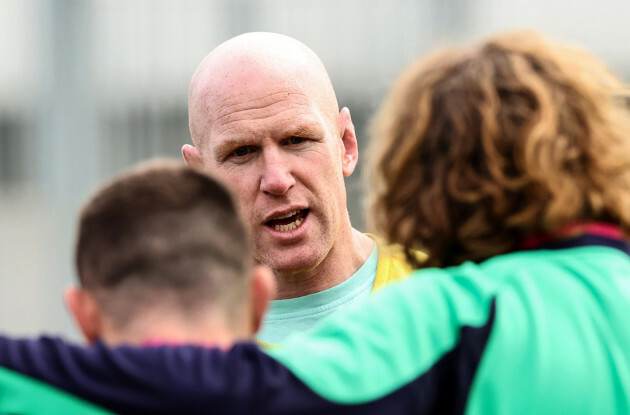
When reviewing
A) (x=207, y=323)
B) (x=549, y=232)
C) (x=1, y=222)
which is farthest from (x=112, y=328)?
(x=1, y=222)

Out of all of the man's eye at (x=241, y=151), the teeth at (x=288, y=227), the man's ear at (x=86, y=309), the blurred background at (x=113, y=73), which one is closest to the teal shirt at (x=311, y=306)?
the teeth at (x=288, y=227)

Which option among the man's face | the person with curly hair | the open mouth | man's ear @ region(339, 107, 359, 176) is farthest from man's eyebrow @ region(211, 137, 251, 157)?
the person with curly hair

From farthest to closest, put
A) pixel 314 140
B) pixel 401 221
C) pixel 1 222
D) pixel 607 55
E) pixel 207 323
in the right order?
pixel 1 222
pixel 607 55
pixel 314 140
pixel 401 221
pixel 207 323

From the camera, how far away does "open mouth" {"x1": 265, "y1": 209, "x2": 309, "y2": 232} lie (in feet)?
8.69

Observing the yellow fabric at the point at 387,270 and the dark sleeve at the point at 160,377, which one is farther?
the yellow fabric at the point at 387,270

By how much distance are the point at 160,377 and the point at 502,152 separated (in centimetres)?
69

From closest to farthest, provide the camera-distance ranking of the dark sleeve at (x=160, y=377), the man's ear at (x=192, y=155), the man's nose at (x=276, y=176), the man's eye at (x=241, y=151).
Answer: the dark sleeve at (x=160, y=377) < the man's nose at (x=276, y=176) < the man's eye at (x=241, y=151) < the man's ear at (x=192, y=155)

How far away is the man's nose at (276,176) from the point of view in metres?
2.58

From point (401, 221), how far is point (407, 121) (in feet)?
0.60

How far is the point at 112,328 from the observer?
54.4 inches

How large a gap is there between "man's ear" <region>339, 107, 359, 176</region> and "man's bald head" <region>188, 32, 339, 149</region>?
0.07 meters

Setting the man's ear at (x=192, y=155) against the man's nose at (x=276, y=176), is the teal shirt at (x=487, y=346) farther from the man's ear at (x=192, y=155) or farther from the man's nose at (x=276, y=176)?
the man's ear at (x=192, y=155)

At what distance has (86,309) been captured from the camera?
4.61 feet

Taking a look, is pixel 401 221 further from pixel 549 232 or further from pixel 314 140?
pixel 314 140
